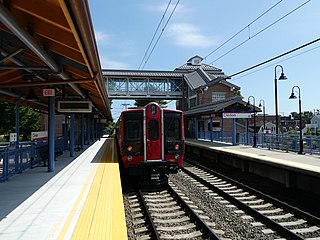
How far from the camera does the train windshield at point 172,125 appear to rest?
10766 millimetres

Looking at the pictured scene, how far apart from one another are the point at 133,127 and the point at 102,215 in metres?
5.69

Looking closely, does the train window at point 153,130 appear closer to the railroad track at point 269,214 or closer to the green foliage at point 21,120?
the railroad track at point 269,214

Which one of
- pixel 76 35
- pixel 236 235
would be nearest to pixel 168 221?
pixel 236 235

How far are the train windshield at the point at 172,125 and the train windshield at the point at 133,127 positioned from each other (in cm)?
88

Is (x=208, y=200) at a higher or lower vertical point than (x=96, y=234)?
lower

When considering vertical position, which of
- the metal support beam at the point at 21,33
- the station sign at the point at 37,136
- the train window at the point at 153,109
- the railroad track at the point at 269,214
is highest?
the metal support beam at the point at 21,33

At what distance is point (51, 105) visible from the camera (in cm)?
1012

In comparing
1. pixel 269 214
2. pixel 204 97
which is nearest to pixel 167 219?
pixel 269 214

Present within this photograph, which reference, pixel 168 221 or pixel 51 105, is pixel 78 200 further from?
pixel 51 105

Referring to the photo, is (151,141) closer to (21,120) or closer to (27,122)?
(21,120)

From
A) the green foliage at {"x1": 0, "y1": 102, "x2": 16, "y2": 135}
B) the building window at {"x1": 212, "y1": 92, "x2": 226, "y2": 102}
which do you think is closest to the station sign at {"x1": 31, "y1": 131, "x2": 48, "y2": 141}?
the green foliage at {"x1": 0, "y1": 102, "x2": 16, "y2": 135}

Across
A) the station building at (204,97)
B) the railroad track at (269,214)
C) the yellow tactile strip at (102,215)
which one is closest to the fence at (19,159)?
the yellow tactile strip at (102,215)

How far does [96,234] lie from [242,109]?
1840 cm

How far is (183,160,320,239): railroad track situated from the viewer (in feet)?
20.6
